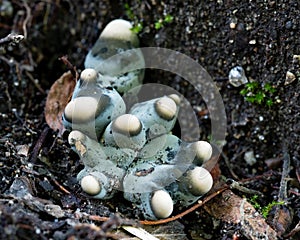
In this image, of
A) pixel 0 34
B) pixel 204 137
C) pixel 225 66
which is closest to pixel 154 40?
pixel 225 66

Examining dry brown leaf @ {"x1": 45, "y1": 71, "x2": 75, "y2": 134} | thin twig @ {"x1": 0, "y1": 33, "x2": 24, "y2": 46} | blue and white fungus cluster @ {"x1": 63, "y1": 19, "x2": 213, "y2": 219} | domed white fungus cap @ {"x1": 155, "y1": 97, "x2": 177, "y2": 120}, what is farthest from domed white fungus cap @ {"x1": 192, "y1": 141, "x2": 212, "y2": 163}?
thin twig @ {"x1": 0, "y1": 33, "x2": 24, "y2": 46}

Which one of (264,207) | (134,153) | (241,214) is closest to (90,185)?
(134,153)

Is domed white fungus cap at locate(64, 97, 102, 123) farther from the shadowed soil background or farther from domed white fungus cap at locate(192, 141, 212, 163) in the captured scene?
domed white fungus cap at locate(192, 141, 212, 163)

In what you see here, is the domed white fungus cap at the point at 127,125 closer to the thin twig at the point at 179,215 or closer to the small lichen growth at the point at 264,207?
the thin twig at the point at 179,215

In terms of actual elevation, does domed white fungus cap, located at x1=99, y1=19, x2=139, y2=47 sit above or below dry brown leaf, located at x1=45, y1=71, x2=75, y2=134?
above

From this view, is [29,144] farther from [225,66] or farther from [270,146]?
[270,146]

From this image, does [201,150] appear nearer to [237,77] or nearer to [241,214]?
[241,214]
